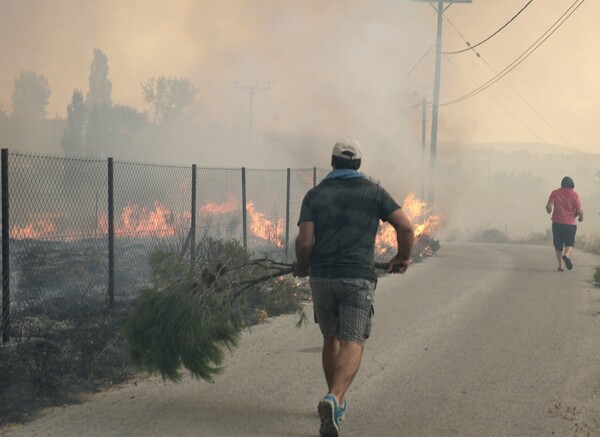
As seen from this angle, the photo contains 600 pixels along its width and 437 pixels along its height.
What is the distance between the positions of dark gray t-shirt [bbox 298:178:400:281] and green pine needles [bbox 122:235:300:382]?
3.54 feet

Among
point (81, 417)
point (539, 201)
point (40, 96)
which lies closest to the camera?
point (81, 417)

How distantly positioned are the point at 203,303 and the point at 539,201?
12073cm

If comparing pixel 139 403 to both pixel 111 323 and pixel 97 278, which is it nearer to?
pixel 111 323

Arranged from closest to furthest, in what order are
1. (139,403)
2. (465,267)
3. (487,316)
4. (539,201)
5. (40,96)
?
(139,403) → (487,316) → (465,267) → (40,96) → (539,201)

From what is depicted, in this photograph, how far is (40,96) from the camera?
3563 inches

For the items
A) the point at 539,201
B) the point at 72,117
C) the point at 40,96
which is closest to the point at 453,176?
the point at 72,117

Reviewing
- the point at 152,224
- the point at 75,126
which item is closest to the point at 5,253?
the point at 152,224

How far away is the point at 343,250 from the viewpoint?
21.1ft

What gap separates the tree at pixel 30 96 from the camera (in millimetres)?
88125

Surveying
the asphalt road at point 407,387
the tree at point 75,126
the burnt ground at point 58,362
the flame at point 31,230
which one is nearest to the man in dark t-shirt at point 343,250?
the asphalt road at point 407,387

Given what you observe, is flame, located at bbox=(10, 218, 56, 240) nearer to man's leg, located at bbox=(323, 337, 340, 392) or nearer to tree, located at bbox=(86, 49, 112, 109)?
man's leg, located at bbox=(323, 337, 340, 392)

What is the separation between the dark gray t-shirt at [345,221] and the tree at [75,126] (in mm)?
66099

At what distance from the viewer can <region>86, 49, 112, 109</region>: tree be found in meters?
72.5

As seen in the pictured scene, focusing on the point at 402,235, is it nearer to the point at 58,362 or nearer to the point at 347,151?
the point at 347,151
